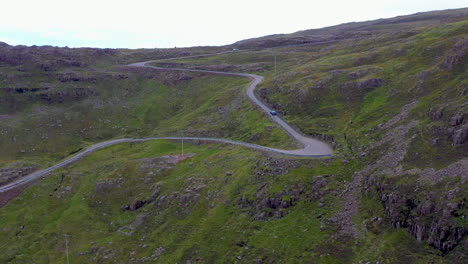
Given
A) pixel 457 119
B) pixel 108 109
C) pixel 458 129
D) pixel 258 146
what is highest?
pixel 457 119

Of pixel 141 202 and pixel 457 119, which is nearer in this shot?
pixel 457 119

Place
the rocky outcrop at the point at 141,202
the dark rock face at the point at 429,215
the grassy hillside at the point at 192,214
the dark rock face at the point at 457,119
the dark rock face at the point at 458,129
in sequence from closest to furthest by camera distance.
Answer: the dark rock face at the point at 429,215 < the grassy hillside at the point at 192,214 < the dark rock face at the point at 458,129 < the dark rock face at the point at 457,119 < the rocky outcrop at the point at 141,202

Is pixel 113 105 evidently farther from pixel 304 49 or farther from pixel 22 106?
pixel 304 49

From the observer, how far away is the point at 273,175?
61.3 meters

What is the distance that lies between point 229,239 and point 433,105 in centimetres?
4141

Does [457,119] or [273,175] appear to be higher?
[457,119]

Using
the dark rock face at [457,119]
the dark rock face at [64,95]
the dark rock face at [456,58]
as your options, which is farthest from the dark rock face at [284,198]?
the dark rock face at [64,95]

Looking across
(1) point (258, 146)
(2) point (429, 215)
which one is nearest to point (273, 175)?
(1) point (258, 146)

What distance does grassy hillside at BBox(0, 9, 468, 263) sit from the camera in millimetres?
43594

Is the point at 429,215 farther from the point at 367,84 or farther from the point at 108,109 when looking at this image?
the point at 108,109

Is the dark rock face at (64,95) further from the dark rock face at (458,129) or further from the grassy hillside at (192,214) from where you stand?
the dark rock face at (458,129)

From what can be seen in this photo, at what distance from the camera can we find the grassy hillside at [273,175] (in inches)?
1716

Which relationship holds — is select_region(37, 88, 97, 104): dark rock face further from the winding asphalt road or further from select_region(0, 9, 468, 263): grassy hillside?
the winding asphalt road

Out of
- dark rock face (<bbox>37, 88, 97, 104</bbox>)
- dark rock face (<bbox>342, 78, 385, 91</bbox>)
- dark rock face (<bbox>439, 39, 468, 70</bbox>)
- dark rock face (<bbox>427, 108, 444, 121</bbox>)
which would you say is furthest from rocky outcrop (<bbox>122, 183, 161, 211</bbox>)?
dark rock face (<bbox>37, 88, 97, 104</bbox>)
